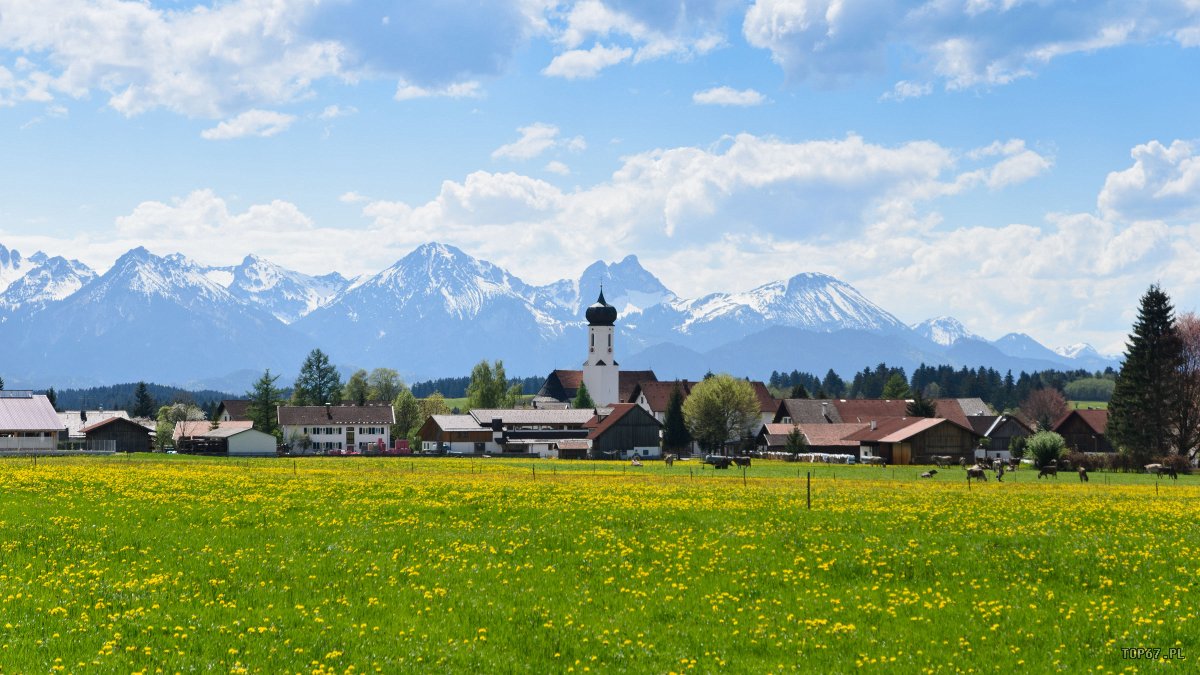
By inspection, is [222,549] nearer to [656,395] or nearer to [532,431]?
[532,431]

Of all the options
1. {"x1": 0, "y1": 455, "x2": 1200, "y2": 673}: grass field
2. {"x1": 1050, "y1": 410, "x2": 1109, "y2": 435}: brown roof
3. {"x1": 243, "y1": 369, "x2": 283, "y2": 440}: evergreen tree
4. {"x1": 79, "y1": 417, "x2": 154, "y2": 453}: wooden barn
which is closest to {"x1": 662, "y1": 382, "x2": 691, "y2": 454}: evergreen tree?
{"x1": 1050, "y1": 410, "x2": 1109, "y2": 435}: brown roof

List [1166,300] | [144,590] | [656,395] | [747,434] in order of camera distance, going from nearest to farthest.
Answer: [144,590], [1166,300], [747,434], [656,395]

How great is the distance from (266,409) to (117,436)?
23.0 meters

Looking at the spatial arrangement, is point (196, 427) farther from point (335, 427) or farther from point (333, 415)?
point (335, 427)

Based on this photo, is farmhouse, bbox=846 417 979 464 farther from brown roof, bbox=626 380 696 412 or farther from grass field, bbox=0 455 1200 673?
grass field, bbox=0 455 1200 673

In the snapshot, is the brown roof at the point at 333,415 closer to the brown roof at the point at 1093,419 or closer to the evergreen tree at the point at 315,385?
the evergreen tree at the point at 315,385

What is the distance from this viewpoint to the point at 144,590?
70.2 ft

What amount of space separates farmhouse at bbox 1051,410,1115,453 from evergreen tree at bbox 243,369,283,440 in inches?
4313

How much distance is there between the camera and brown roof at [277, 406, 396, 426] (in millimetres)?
161250

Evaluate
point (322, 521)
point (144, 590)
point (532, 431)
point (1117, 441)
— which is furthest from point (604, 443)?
point (144, 590)

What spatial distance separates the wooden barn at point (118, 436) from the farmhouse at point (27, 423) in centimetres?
1393

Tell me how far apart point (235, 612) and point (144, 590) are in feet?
9.61

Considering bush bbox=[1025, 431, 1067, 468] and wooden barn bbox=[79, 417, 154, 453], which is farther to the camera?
wooden barn bbox=[79, 417, 154, 453]

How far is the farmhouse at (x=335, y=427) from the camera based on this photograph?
525 feet
